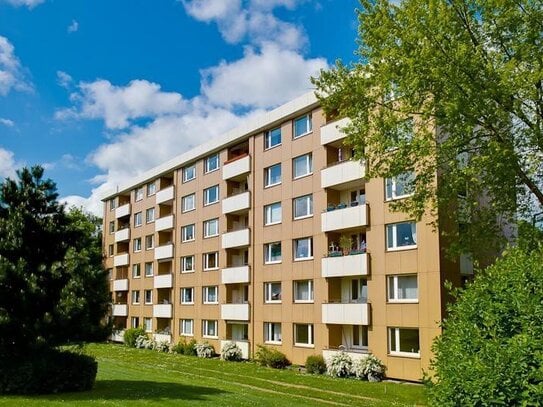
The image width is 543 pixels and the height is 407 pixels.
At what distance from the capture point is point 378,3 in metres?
20.4

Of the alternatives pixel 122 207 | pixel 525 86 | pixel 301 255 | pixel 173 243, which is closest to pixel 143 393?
pixel 525 86

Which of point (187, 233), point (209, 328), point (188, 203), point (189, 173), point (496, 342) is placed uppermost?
point (189, 173)

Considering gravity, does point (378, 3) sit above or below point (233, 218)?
above

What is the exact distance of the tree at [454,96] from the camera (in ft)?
60.1

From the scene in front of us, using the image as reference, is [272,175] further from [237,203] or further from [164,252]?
[164,252]

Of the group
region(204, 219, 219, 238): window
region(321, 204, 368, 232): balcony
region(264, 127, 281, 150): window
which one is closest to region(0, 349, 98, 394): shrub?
region(321, 204, 368, 232): balcony

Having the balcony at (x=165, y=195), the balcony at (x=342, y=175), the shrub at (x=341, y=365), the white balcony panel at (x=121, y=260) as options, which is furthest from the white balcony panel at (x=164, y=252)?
the shrub at (x=341, y=365)

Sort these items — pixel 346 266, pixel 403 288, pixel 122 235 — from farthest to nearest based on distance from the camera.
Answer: pixel 122 235, pixel 346 266, pixel 403 288

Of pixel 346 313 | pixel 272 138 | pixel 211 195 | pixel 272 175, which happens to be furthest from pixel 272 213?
pixel 346 313

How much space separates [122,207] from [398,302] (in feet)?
128

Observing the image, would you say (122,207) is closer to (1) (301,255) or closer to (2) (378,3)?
(1) (301,255)

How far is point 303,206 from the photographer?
34.4 metres

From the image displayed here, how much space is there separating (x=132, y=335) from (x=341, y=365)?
27.1 m

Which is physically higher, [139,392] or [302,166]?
[302,166]
